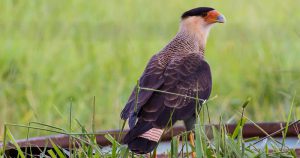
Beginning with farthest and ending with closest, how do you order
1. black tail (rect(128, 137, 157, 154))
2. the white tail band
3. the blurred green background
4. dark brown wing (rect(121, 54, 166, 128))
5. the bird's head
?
the blurred green background → the bird's head → dark brown wing (rect(121, 54, 166, 128)) → the white tail band → black tail (rect(128, 137, 157, 154))

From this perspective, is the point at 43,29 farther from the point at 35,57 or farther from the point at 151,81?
the point at 151,81

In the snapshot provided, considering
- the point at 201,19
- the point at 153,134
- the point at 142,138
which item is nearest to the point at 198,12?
the point at 201,19

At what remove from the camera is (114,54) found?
6.44 meters

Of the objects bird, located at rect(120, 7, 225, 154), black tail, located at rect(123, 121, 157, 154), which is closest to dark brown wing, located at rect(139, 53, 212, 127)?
bird, located at rect(120, 7, 225, 154)

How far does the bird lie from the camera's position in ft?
9.80

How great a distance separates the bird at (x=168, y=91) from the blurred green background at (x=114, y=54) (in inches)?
49.5

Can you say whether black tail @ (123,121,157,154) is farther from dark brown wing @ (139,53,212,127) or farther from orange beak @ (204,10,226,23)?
orange beak @ (204,10,226,23)

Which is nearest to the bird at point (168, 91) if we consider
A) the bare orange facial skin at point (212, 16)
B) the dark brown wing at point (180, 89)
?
the dark brown wing at point (180, 89)

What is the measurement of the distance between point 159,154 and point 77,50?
325 centimetres

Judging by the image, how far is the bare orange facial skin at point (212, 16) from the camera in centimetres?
431

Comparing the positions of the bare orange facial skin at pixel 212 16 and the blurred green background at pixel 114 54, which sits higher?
the bare orange facial skin at pixel 212 16

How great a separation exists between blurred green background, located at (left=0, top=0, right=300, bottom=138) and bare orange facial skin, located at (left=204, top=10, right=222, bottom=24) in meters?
0.95

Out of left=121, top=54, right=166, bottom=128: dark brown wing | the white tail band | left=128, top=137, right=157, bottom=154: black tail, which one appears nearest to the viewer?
left=128, top=137, right=157, bottom=154: black tail

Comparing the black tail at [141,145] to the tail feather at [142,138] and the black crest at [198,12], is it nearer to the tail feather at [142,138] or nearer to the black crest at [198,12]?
the tail feather at [142,138]
